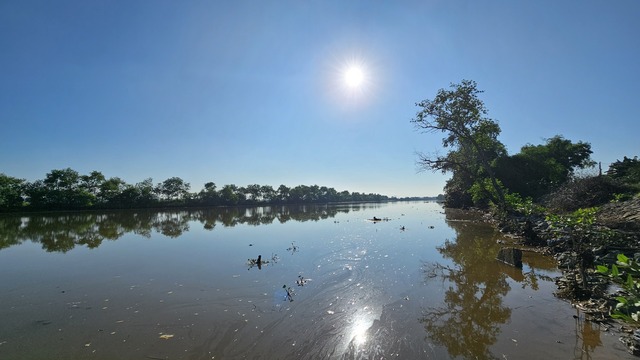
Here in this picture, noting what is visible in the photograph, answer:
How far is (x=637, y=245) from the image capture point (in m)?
11.0

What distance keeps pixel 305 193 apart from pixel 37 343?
138 meters

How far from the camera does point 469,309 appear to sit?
8742 millimetres

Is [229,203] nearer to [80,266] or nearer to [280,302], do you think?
[80,266]

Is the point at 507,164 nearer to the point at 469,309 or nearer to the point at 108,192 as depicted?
the point at 469,309

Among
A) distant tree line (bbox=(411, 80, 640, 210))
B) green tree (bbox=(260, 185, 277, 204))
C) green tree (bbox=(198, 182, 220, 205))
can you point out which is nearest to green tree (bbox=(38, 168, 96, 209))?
green tree (bbox=(198, 182, 220, 205))

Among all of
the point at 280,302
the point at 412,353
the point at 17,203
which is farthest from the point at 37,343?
the point at 17,203

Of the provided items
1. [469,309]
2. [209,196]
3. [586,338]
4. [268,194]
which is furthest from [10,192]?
[586,338]

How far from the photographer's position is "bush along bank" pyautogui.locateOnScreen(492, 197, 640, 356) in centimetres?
684

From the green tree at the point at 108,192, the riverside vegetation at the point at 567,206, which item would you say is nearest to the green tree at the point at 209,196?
the green tree at the point at 108,192

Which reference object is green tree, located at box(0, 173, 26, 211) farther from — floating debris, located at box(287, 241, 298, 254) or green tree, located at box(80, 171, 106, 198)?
floating debris, located at box(287, 241, 298, 254)

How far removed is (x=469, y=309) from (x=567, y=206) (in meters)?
19.3

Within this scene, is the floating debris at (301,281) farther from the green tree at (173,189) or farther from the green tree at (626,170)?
the green tree at (173,189)

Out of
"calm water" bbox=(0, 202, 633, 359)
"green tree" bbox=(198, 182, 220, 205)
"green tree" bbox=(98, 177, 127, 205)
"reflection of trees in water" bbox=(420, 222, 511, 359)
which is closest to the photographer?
"calm water" bbox=(0, 202, 633, 359)

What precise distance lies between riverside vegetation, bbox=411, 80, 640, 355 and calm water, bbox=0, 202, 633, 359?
3.58 ft
